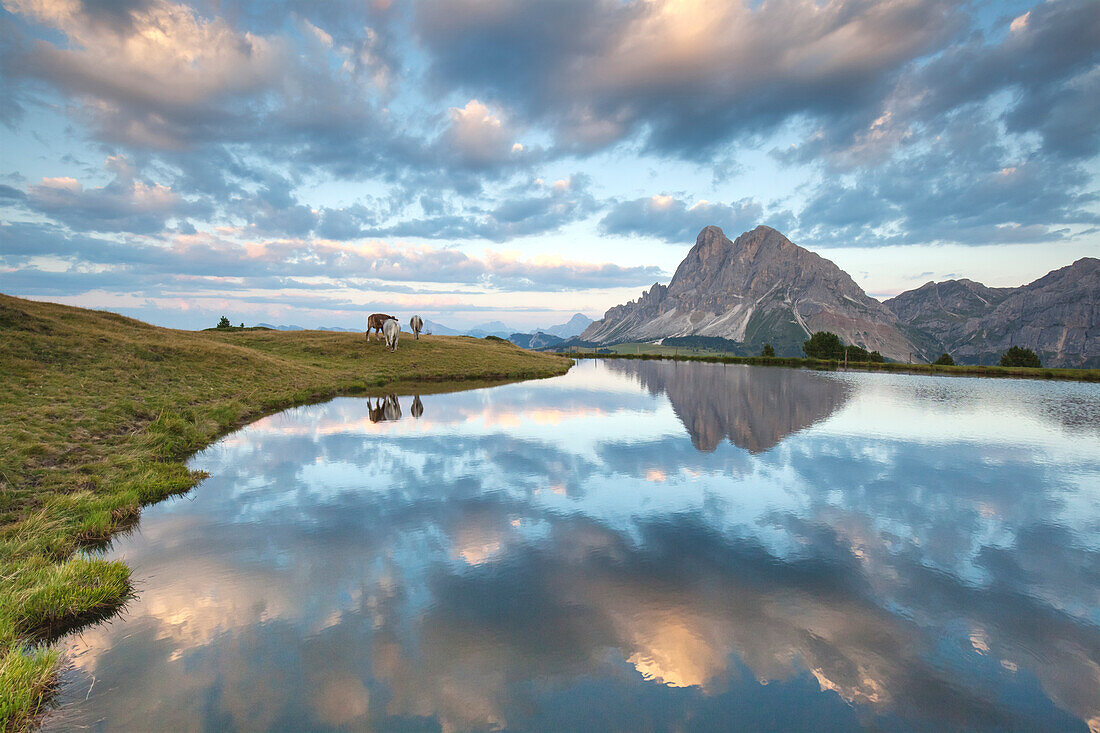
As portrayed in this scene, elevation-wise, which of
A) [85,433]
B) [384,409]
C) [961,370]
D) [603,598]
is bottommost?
[961,370]

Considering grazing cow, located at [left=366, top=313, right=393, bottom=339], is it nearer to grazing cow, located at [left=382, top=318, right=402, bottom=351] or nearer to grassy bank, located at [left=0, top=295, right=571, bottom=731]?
grazing cow, located at [left=382, top=318, right=402, bottom=351]

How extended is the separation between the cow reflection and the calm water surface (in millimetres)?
8831

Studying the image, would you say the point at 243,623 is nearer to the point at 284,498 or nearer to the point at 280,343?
the point at 284,498

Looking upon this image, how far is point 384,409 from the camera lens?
3269 centimetres

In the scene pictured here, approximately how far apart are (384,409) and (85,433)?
630 inches

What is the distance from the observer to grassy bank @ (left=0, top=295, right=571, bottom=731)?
8.29m

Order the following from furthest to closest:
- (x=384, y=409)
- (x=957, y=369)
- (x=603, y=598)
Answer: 1. (x=957, y=369)
2. (x=384, y=409)
3. (x=603, y=598)

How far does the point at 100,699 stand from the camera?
652 cm

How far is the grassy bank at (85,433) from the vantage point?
27.2 ft

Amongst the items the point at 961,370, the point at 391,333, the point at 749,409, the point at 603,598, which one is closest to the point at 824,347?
the point at 961,370

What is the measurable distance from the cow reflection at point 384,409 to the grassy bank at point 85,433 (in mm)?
5477

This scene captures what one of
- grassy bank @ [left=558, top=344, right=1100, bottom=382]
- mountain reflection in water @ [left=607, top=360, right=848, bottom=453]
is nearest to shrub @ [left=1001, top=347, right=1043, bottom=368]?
grassy bank @ [left=558, top=344, right=1100, bottom=382]

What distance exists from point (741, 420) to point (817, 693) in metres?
26.0

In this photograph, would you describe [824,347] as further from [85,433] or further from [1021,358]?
[85,433]
